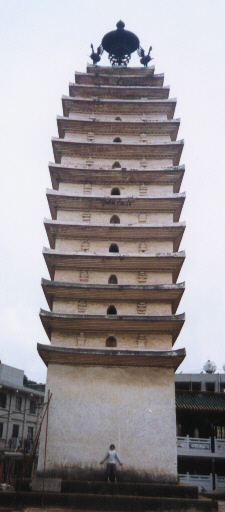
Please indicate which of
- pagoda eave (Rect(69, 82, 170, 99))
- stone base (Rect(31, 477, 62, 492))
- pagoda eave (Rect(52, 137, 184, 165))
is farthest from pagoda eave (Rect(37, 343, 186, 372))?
pagoda eave (Rect(69, 82, 170, 99))

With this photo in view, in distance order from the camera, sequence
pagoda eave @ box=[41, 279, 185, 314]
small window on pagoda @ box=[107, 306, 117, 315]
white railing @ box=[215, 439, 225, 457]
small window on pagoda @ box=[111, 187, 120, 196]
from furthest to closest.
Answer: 1. white railing @ box=[215, 439, 225, 457]
2. small window on pagoda @ box=[111, 187, 120, 196]
3. small window on pagoda @ box=[107, 306, 117, 315]
4. pagoda eave @ box=[41, 279, 185, 314]

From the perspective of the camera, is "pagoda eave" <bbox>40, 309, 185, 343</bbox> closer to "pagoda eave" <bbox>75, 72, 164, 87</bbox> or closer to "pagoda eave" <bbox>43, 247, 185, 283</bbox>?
"pagoda eave" <bbox>43, 247, 185, 283</bbox>

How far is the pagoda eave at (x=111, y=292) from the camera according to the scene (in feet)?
57.0

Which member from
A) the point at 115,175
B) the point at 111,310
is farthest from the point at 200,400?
the point at 115,175

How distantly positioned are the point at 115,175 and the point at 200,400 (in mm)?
14454

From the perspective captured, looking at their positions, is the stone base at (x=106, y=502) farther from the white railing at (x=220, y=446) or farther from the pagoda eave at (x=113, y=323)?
the white railing at (x=220, y=446)

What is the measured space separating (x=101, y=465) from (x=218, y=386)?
2138 cm

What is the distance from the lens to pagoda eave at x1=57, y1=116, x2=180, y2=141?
2172 centimetres

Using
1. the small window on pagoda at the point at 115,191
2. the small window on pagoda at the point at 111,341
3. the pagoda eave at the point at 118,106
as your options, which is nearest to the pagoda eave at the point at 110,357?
the small window on pagoda at the point at 111,341

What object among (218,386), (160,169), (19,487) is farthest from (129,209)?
(218,386)

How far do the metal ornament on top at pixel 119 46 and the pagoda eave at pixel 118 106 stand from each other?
566 centimetres

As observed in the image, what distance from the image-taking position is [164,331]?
17.3 m

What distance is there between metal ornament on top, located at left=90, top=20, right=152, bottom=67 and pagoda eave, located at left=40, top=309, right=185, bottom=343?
55.0ft

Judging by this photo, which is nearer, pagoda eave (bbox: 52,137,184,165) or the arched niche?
the arched niche
